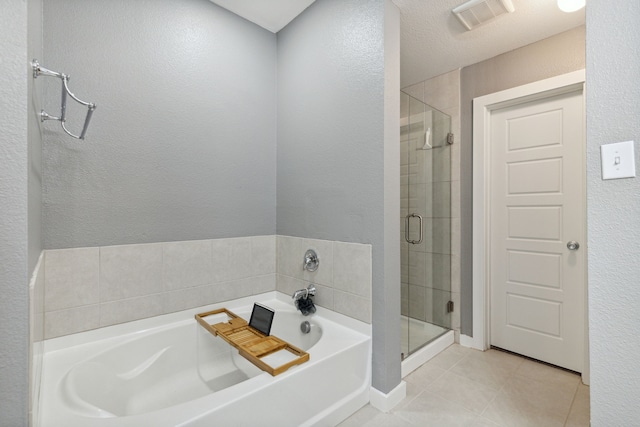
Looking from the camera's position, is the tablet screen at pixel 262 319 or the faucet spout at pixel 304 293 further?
the faucet spout at pixel 304 293

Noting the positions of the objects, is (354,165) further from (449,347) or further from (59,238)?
(449,347)

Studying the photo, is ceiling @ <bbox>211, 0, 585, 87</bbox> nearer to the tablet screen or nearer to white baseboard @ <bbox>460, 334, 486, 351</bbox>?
the tablet screen

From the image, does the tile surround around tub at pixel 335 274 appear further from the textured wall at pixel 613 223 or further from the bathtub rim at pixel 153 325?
the textured wall at pixel 613 223

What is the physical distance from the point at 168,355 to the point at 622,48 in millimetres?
2525

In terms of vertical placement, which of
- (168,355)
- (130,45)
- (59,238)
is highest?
(130,45)

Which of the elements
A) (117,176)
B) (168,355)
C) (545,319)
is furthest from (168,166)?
(545,319)

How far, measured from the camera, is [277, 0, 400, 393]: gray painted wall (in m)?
1.74

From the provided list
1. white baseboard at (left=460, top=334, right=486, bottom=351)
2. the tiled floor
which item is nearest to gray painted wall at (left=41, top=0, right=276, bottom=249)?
the tiled floor

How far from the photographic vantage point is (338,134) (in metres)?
1.97

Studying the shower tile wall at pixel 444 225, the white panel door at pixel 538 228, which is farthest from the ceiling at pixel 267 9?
the white panel door at pixel 538 228

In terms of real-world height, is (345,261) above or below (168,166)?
below

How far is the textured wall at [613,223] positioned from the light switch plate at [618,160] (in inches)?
0.7

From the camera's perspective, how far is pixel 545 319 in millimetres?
2297

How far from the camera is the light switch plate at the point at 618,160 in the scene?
994 millimetres
